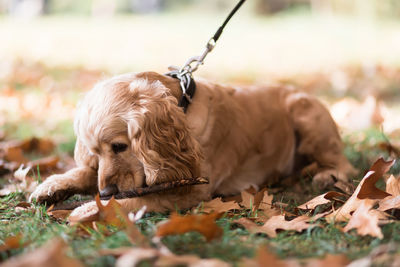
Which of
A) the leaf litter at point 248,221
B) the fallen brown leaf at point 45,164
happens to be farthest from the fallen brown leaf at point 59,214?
the fallen brown leaf at point 45,164

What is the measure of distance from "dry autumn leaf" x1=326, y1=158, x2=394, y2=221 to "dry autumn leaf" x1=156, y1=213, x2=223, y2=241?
57cm

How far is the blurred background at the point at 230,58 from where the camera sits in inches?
207

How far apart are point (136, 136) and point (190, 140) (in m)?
0.31

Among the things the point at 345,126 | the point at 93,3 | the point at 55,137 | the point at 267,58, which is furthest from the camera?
the point at 93,3

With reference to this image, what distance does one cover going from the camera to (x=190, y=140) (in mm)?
2486

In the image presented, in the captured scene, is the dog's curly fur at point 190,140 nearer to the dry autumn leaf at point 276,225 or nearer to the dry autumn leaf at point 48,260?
the dry autumn leaf at point 276,225

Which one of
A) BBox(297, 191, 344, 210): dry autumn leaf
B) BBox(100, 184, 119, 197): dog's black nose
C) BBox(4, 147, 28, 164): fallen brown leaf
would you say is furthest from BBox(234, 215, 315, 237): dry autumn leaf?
BBox(4, 147, 28, 164): fallen brown leaf

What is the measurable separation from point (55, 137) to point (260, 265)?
3465mm

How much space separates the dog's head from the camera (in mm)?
2355

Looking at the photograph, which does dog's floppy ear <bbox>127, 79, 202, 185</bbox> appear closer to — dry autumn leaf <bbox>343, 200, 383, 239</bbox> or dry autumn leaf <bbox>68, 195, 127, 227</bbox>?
dry autumn leaf <bbox>68, 195, 127, 227</bbox>

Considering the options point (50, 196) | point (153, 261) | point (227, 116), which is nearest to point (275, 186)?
point (227, 116)

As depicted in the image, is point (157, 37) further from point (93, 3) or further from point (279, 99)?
point (93, 3)

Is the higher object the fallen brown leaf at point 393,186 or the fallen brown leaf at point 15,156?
the fallen brown leaf at point 393,186

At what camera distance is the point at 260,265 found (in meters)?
1.31
